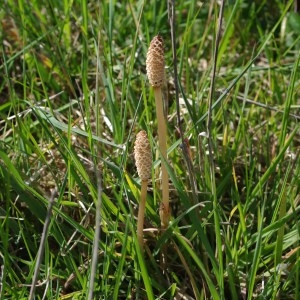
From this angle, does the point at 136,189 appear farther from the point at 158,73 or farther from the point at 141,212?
the point at 158,73

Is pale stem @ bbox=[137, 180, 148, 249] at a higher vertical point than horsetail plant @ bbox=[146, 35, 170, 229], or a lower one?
lower

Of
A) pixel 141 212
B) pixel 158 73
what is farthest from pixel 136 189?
pixel 158 73

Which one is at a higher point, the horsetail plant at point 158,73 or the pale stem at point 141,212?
the horsetail plant at point 158,73

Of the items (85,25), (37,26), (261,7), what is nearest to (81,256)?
(85,25)

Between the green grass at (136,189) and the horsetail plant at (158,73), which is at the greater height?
the horsetail plant at (158,73)

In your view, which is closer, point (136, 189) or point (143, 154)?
point (143, 154)

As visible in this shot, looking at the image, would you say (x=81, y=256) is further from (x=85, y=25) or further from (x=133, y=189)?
(x=85, y=25)

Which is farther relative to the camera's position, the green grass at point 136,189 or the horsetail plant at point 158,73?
the green grass at point 136,189

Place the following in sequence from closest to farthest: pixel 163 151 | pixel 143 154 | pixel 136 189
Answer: pixel 143 154
pixel 163 151
pixel 136 189
